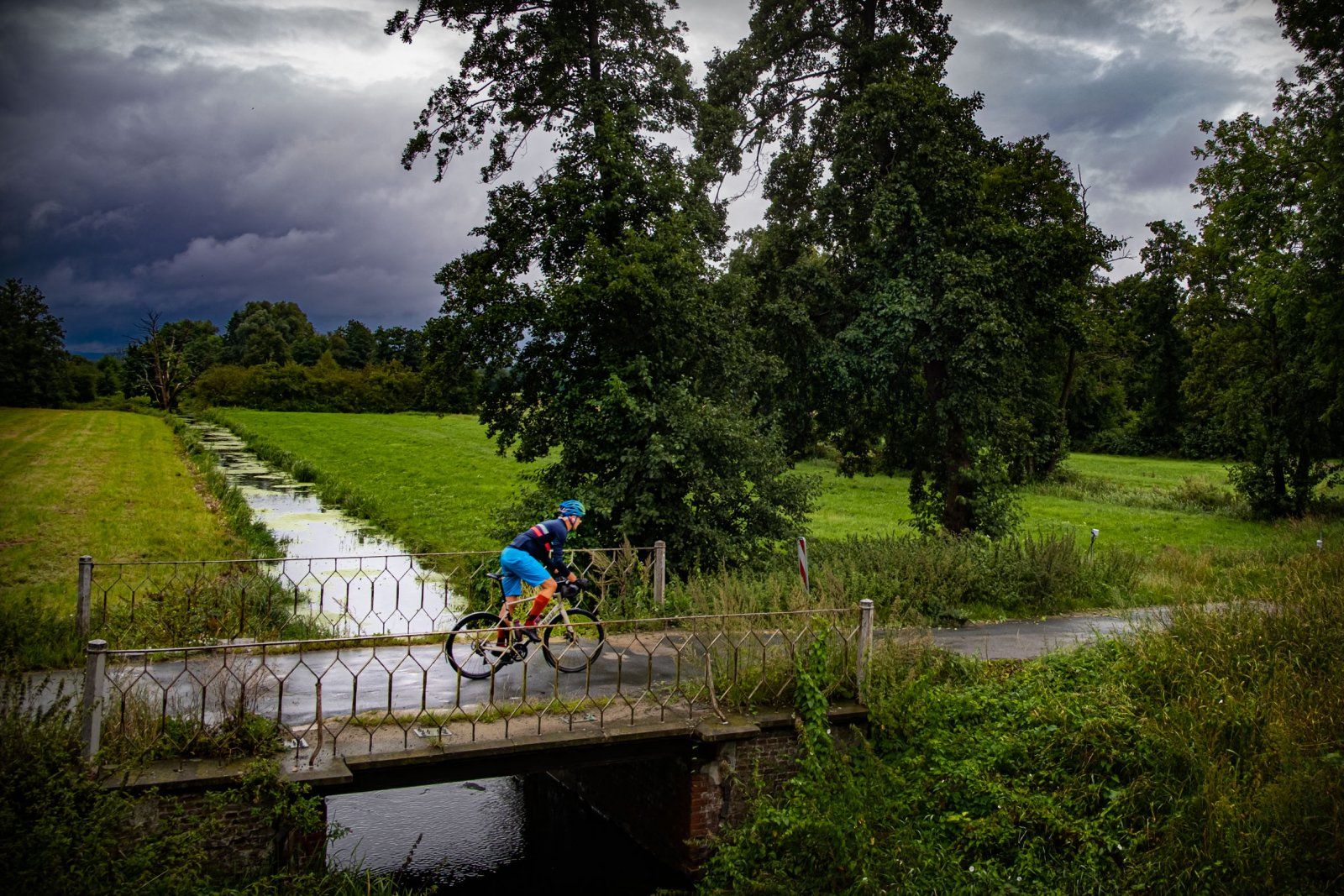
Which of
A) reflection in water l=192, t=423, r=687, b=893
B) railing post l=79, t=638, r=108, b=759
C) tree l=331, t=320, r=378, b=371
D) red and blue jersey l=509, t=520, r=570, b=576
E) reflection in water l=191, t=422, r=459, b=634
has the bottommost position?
reflection in water l=192, t=423, r=687, b=893

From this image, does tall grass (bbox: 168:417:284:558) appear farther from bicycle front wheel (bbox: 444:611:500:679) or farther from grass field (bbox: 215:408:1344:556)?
bicycle front wheel (bbox: 444:611:500:679)

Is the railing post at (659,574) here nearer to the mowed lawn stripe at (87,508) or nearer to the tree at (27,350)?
the mowed lawn stripe at (87,508)

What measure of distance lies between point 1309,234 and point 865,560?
61.2 ft

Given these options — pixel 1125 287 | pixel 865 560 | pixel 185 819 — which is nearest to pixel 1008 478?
pixel 865 560

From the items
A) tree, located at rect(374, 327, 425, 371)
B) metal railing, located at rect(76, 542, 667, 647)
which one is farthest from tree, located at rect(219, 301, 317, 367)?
metal railing, located at rect(76, 542, 667, 647)

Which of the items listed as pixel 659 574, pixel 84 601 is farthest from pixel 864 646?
pixel 84 601

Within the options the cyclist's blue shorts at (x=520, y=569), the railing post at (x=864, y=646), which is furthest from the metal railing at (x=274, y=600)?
the railing post at (x=864, y=646)

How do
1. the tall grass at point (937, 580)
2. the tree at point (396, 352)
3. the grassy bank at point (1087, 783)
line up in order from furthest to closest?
1. the tree at point (396, 352)
2. the tall grass at point (937, 580)
3. the grassy bank at point (1087, 783)

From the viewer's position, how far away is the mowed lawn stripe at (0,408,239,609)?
63.1ft

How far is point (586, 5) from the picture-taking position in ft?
61.6

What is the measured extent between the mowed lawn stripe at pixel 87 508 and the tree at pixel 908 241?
16.5 meters

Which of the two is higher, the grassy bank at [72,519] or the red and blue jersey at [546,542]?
the red and blue jersey at [546,542]

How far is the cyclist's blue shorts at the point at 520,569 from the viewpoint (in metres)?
10.6

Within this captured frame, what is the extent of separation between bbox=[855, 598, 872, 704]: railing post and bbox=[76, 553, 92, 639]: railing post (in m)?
9.73
